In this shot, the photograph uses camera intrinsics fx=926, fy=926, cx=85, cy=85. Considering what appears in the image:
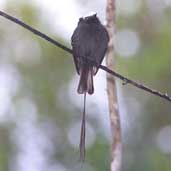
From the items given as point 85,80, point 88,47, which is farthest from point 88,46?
point 85,80

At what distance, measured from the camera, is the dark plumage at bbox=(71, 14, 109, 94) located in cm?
476

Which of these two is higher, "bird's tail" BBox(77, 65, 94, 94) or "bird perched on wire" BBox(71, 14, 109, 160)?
"bird perched on wire" BBox(71, 14, 109, 160)

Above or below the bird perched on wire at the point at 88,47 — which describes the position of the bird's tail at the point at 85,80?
below

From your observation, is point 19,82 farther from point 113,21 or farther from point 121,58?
point 113,21

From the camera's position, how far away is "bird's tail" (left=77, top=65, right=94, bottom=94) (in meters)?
4.76

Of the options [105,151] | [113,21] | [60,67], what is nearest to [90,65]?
[113,21]

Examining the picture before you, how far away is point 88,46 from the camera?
15.7 ft

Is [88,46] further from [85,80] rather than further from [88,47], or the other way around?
[85,80]

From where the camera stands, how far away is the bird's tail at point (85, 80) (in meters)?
4.76

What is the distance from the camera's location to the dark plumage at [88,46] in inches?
187

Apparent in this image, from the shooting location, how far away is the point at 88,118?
10828 millimetres

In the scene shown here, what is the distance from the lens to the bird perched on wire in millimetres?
4762

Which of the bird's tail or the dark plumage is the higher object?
the dark plumage

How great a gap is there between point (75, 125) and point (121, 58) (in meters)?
0.97
